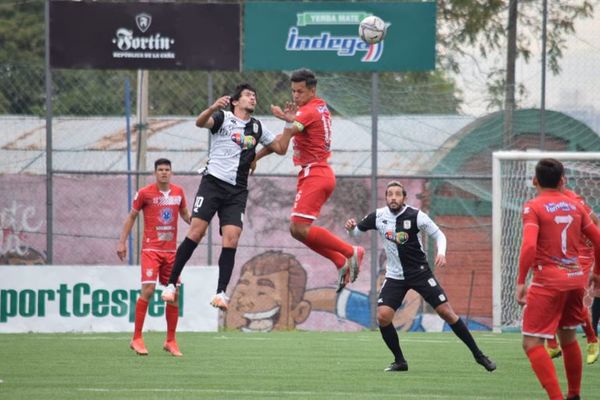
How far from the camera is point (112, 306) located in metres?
18.9

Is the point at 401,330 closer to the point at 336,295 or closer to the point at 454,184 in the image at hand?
the point at 336,295

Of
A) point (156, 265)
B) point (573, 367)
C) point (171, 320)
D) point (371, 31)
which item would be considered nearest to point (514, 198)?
point (371, 31)

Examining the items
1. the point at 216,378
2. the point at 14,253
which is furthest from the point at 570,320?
the point at 14,253

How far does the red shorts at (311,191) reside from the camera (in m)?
11.7

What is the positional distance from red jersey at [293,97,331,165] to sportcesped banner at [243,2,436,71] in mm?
7891

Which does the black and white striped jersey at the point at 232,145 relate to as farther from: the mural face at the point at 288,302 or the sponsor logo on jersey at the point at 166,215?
the mural face at the point at 288,302

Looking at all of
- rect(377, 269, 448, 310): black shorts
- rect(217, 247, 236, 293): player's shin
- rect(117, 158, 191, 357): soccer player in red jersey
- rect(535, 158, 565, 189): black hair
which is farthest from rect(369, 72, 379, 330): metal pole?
rect(535, 158, 565, 189): black hair

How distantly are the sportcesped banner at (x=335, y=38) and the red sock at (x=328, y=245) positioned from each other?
8030mm

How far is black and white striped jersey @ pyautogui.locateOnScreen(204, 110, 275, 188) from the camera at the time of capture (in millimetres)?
12398

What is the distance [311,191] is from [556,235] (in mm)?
3483

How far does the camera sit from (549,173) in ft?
28.8

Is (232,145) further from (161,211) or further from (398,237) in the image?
(161,211)

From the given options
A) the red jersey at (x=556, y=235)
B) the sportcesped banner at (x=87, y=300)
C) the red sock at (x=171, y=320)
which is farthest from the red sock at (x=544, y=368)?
the sportcesped banner at (x=87, y=300)

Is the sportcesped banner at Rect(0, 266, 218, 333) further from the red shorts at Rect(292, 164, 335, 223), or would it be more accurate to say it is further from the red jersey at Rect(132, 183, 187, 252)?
the red shorts at Rect(292, 164, 335, 223)
